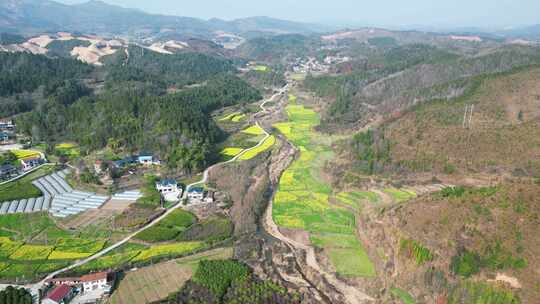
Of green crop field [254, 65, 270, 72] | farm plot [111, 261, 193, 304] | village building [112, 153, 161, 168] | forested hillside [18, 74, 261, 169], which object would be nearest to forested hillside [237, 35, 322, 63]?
green crop field [254, 65, 270, 72]

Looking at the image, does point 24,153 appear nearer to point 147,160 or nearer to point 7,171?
point 7,171

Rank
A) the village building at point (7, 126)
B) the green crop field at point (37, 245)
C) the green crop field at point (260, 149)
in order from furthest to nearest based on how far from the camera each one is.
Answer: the village building at point (7, 126) → the green crop field at point (260, 149) → the green crop field at point (37, 245)

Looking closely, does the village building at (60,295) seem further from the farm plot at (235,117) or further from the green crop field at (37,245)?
the farm plot at (235,117)

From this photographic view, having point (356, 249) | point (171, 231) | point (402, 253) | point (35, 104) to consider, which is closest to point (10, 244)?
point (171, 231)

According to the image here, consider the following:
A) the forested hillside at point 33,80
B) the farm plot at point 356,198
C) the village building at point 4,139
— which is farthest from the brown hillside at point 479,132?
the forested hillside at point 33,80

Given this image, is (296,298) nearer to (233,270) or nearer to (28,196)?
(233,270)

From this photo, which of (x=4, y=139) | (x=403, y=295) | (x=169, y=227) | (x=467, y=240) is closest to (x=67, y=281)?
(x=169, y=227)

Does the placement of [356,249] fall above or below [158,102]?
below
